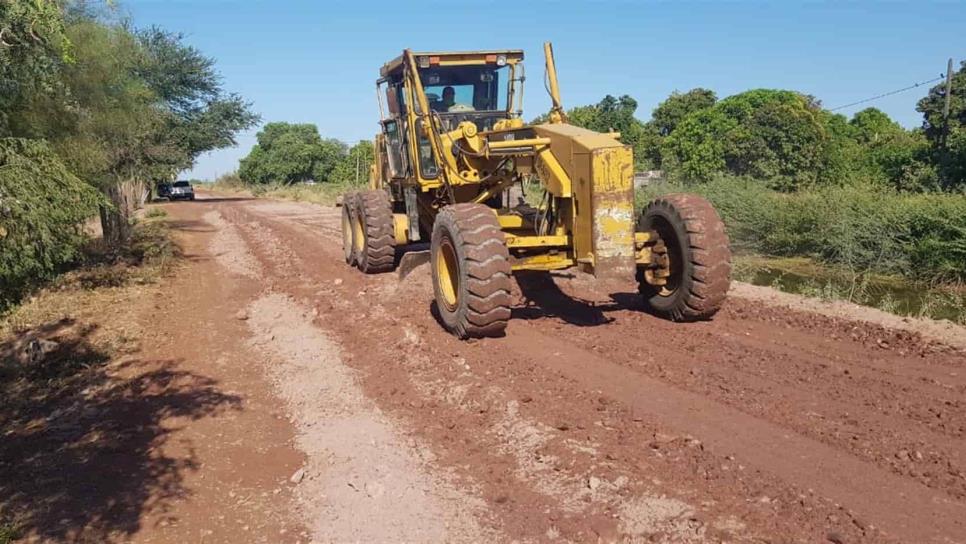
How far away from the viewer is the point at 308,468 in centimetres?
512

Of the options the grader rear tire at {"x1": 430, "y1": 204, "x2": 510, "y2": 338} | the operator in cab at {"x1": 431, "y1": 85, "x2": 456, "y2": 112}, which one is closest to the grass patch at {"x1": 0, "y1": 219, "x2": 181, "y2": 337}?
the grader rear tire at {"x1": 430, "y1": 204, "x2": 510, "y2": 338}

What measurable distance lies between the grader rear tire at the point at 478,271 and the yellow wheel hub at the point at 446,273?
1.05 ft

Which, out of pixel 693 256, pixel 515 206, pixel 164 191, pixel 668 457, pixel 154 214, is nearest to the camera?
pixel 668 457

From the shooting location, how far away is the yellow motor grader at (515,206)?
23.3 ft

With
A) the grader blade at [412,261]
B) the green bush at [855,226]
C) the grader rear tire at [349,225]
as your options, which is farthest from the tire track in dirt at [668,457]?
the green bush at [855,226]

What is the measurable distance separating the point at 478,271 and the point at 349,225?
696cm

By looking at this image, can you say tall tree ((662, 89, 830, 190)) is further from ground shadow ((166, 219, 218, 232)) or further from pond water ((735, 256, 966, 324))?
ground shadow ((166, 219, 218, 232))

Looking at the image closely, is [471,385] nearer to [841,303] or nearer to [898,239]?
[841,303]

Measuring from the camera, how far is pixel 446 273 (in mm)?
8164

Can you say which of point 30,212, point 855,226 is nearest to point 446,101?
point 30,212

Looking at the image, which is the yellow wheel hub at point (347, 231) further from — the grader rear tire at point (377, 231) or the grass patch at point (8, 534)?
the grass patch at point (8, 534)

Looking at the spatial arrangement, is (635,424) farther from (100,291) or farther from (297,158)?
(297,158)

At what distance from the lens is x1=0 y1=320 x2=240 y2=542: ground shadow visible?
4645 millimetres

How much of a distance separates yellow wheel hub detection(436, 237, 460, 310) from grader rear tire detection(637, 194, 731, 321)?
2194mm
